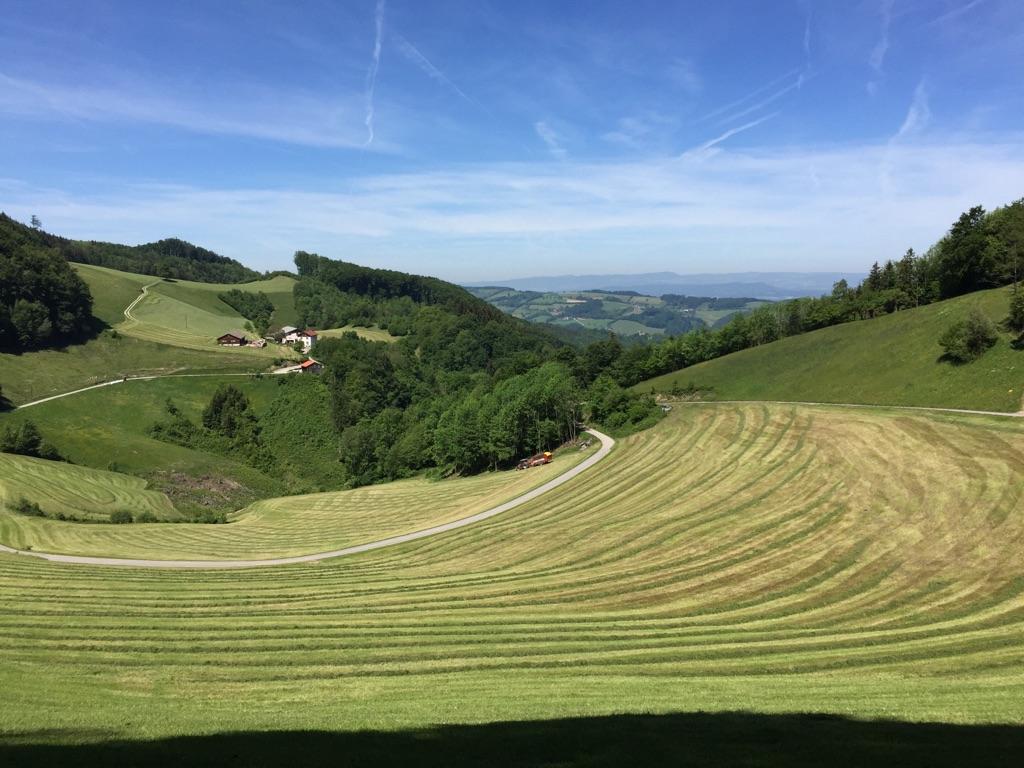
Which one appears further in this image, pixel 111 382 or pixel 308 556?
pixel 111 382

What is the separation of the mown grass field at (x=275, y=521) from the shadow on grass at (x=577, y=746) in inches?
1240

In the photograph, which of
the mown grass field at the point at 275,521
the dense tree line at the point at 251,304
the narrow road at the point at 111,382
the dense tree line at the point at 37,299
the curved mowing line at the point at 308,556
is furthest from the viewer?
the dense tree line at the point at 251,304

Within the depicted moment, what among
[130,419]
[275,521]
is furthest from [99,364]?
[275,521]

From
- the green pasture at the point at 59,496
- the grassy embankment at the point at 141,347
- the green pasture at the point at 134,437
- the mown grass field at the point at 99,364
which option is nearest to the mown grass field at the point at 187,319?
the grassy embankment at the point at 141,347

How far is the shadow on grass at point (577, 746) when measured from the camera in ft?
32.6

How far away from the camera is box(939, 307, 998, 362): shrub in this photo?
2126 inches

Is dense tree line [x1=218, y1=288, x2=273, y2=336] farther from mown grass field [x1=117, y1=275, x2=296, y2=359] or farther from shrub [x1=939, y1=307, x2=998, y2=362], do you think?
shrub [x1=939, y1=307, x2=998, y2=362]

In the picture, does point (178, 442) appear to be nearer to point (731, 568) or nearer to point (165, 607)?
point (165, 607)

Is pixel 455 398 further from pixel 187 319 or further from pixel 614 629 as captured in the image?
pixel 187 319

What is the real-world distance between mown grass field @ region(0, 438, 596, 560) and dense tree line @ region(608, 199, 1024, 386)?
39699 millimetres

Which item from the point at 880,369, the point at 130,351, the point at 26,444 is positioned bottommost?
the point at 26,444

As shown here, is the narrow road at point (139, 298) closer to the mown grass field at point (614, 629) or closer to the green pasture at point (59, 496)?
the green pasture at point (59, 496)

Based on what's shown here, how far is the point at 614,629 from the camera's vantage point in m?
22.4

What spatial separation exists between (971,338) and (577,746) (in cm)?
6184
